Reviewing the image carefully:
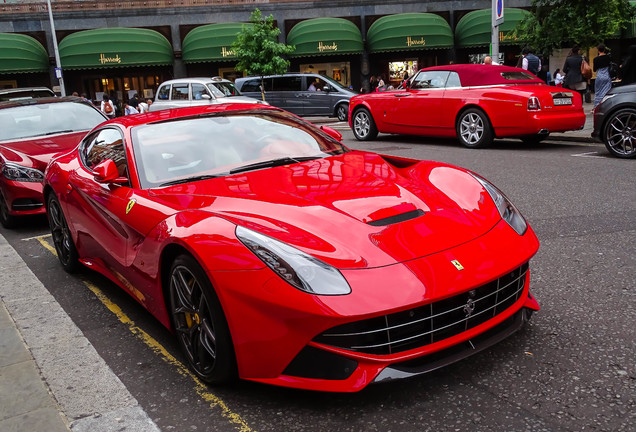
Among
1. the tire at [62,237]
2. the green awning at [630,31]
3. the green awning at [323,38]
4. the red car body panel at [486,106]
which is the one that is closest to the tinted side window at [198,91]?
the red car body panel at [486,106]

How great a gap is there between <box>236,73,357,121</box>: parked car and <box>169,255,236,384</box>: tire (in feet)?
63.5

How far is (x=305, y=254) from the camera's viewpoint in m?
2.58

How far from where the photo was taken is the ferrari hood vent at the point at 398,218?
2.87 meters

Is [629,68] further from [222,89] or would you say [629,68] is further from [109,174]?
[222,89]

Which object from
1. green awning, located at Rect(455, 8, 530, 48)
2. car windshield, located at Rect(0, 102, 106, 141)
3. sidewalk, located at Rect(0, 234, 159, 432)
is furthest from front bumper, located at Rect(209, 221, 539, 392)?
green awning, located at Rect(455, 8, 530, 48)

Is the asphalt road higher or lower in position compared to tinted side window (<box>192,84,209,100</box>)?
lower

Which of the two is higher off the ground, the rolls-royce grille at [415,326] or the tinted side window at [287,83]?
the tinted side window at [287,83]

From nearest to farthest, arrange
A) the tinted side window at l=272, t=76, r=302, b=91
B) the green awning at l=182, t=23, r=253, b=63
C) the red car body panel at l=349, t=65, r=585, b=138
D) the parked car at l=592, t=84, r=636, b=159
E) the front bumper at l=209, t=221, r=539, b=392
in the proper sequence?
the front bumper at l=209, t=221, r=539, b=392 < the parked car at l=592, t=84, r=636, b=159 < the red car body panel at l=349, t=65, r=585, b=138 < the tinted side window at l=272, t=76, r=302, b=91 < the green awning at l=182, t=23, r=253, b=63

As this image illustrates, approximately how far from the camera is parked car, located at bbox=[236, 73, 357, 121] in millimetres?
22406

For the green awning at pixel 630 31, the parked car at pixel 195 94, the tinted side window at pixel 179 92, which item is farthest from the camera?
the green awning at pixel 630 31

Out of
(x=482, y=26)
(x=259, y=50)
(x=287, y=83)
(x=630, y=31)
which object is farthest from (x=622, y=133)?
(x=630, y=31)

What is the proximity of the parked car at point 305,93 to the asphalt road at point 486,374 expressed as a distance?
58.4 ft

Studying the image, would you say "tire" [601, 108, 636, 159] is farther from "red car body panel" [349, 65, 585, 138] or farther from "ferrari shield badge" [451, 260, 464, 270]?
"ferrari shield badge" [451, 260, 464, 270]

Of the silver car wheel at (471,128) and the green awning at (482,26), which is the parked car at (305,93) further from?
the silver car wheel at (471,128)
